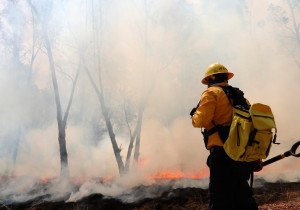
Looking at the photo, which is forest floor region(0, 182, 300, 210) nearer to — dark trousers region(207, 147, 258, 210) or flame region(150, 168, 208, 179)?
dark trousers region(207, 147, 258, 210)

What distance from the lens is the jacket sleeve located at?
368cm

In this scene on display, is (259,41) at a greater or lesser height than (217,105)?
greater

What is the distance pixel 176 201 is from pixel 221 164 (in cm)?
409

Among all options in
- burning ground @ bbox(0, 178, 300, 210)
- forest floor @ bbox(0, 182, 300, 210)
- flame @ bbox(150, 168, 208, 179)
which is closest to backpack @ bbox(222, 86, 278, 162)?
burning ground @ bbox(0, 178, 300, 210)

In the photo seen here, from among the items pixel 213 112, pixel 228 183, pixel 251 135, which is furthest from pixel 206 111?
pixel 228 183

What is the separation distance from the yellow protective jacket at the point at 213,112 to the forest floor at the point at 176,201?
3262mm

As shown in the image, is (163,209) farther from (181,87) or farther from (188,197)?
(181,87)

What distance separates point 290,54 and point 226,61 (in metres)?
4.84

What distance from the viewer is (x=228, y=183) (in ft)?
11.9

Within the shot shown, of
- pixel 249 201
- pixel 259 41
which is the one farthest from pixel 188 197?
pixel 259 41

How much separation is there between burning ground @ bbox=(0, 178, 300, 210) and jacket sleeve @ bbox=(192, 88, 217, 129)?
10.3 feet

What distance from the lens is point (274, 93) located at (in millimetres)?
16625

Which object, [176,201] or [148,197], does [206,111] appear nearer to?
[176,201]

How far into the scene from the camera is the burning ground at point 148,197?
706 cm
